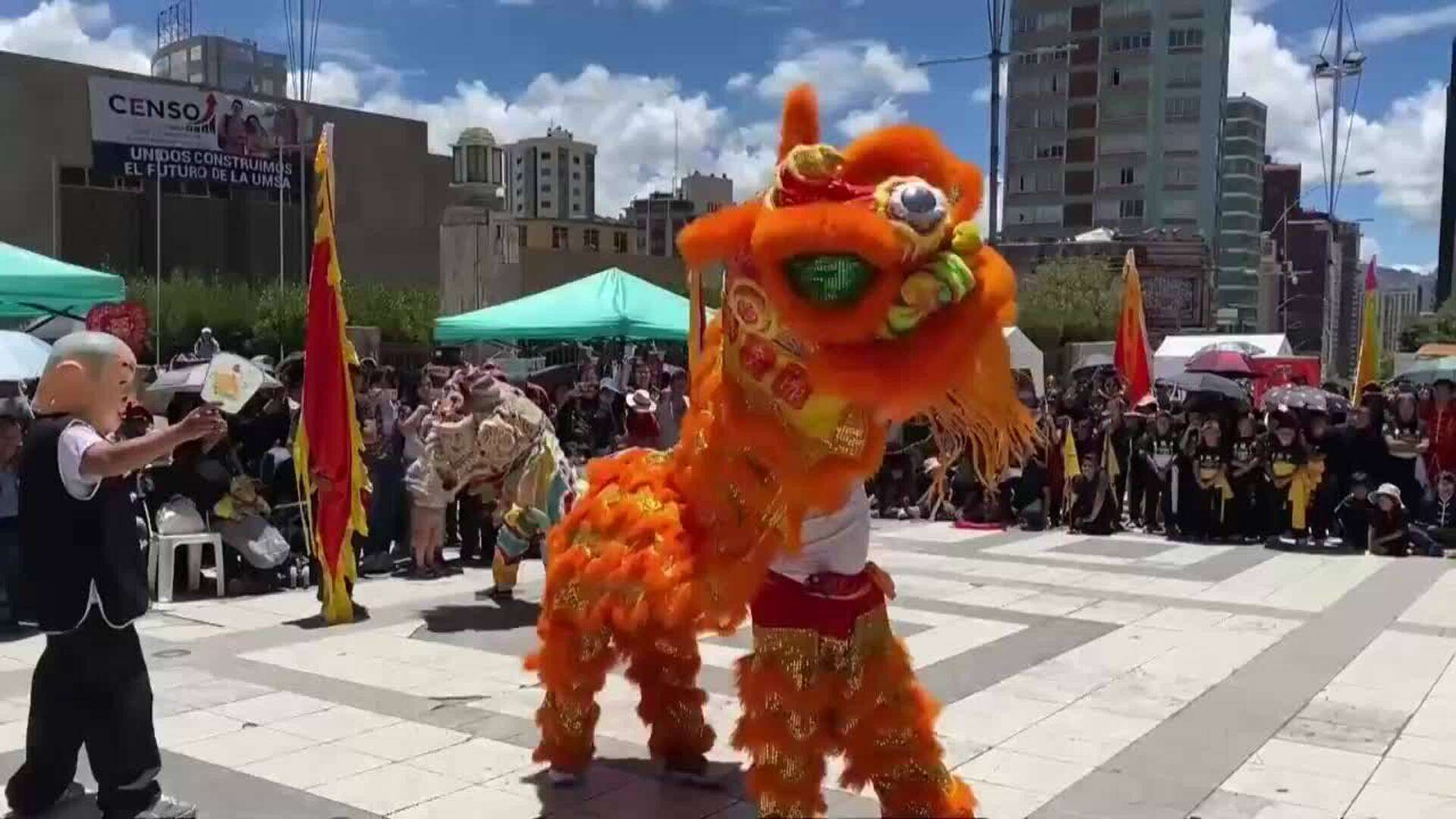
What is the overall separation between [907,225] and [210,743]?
3.53 metres

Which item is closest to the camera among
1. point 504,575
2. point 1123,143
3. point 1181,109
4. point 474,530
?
point 504,575

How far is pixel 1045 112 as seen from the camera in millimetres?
68312

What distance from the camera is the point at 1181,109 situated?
65688 mm

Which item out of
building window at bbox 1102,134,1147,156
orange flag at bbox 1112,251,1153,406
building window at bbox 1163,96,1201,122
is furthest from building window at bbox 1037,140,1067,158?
orange flag at bbox 1112,251,1153,406

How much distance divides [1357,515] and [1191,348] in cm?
1232

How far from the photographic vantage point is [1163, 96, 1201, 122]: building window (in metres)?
65.4

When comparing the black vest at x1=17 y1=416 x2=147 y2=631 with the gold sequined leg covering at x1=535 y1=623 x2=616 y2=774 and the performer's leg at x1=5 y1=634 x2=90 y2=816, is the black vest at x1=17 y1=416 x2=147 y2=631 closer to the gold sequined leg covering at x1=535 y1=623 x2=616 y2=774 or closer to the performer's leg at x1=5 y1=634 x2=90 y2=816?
the performer's leg at x1=5 y1=634 x2=90 y2=816

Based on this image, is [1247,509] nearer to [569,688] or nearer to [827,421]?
[569,688]

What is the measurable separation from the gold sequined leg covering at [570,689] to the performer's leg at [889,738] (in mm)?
1085

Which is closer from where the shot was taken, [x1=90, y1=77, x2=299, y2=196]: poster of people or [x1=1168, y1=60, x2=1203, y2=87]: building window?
[x1=90, y1=77, x2=299, y2=196]: poster of people

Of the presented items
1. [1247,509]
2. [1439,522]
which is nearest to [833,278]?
[1247,509]

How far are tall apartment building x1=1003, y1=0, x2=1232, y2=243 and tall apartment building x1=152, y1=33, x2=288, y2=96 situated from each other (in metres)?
39.8

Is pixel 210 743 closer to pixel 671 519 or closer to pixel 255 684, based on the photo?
pixel 255 684

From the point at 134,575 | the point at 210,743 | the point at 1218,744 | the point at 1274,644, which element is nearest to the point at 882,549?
the point at 1274,644
